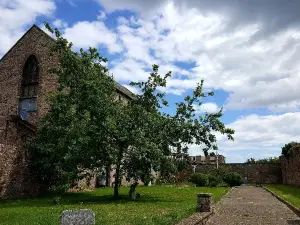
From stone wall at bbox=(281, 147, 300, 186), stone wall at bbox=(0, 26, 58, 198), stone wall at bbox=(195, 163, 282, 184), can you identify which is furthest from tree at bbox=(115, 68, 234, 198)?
stone wall at bbox=(195, 163, 282, 184)

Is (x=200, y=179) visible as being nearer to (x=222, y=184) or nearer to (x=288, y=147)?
(x=222, y=184)

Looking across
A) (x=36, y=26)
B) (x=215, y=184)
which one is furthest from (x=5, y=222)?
(x=215, y=184)

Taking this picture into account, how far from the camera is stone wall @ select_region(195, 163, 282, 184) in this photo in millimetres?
51031

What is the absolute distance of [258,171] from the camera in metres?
52.1

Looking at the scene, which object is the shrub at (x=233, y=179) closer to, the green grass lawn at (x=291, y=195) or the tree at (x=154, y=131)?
the green grass lawn at (x=291, y=195)

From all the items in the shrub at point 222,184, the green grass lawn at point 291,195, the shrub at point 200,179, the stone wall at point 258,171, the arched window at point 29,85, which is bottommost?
the green grass lawn at point 291,195

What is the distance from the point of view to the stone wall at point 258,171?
51.0 meters

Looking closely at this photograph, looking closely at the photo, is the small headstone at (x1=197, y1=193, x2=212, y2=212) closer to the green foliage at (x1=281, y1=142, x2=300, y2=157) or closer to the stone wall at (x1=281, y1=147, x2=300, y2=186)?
the stone wall at (x1=281, y1=147, x2=300, y2=186)

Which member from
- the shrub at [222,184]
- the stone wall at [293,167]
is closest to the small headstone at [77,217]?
the stone wall at [293,167]

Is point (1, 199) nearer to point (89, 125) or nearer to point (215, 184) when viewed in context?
point (89, 125)

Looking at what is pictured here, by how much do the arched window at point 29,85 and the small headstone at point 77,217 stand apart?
25205 millimetres

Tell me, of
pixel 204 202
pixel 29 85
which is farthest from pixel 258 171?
pixel 204 202

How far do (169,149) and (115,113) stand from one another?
3721 mm

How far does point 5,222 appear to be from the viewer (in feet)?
37.7
